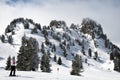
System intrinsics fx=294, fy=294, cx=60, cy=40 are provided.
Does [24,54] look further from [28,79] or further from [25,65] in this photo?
[28,79]

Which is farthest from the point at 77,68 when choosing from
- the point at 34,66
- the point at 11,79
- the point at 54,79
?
the point at 11,79

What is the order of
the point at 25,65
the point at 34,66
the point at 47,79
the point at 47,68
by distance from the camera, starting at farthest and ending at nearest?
the point at 47,68 → the point at 34,66 → the point at 25,65 → the point at 47,79

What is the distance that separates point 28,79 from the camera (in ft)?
119

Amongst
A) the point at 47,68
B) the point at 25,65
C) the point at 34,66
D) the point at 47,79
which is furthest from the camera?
the point at 47,68

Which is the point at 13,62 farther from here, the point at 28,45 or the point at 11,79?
the point at 28,45

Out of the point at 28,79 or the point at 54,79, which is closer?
the point at 28,79

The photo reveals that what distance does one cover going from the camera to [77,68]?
80.1 meters

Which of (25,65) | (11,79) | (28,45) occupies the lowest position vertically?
(11,79)

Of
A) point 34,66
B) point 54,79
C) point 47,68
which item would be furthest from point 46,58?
point 54,79

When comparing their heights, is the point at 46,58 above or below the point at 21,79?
above

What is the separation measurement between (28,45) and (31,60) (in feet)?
13.4

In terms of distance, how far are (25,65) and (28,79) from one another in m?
37.6

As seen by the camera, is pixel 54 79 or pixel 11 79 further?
pixel 54 79

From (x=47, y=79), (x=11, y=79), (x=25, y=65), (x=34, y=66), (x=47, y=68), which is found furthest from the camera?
(x=47, y=68)
